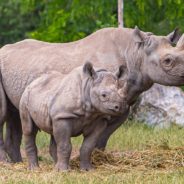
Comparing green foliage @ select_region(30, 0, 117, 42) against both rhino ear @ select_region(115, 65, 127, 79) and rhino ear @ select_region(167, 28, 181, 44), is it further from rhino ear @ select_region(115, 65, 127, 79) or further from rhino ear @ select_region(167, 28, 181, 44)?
rhino ear @ select_region(115, 65, 127, 79)

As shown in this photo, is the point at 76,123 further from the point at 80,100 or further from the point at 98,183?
the point at 98,183

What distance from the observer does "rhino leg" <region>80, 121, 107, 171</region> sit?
10.4 meters

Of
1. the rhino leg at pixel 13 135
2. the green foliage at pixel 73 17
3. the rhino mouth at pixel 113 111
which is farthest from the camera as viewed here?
the green foliage at pixel 73 17

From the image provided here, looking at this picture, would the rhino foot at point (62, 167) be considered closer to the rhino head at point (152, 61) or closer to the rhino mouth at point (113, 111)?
the rhino mouth at point (113, 111)

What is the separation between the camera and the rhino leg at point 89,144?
10430 millimetres

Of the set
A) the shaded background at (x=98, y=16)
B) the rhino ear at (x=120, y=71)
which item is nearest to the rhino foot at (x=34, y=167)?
the rhino ear at (x=120, y=71)

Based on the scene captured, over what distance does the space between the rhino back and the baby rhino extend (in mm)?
494

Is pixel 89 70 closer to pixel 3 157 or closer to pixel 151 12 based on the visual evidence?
pixel 3 157

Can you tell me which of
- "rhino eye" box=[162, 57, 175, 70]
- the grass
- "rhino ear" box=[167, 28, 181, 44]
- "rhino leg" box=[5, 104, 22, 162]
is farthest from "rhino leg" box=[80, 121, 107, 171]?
"rhino leg" box=[5, 104, 22, 162]

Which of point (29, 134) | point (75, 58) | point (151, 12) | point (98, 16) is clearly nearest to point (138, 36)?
point (75, 58)

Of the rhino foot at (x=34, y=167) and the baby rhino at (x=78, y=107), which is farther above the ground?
the baby rhino at (x=78, y=107)

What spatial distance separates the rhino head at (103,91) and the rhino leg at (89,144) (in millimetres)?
377

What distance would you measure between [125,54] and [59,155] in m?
1.60

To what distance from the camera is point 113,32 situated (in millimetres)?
11258
